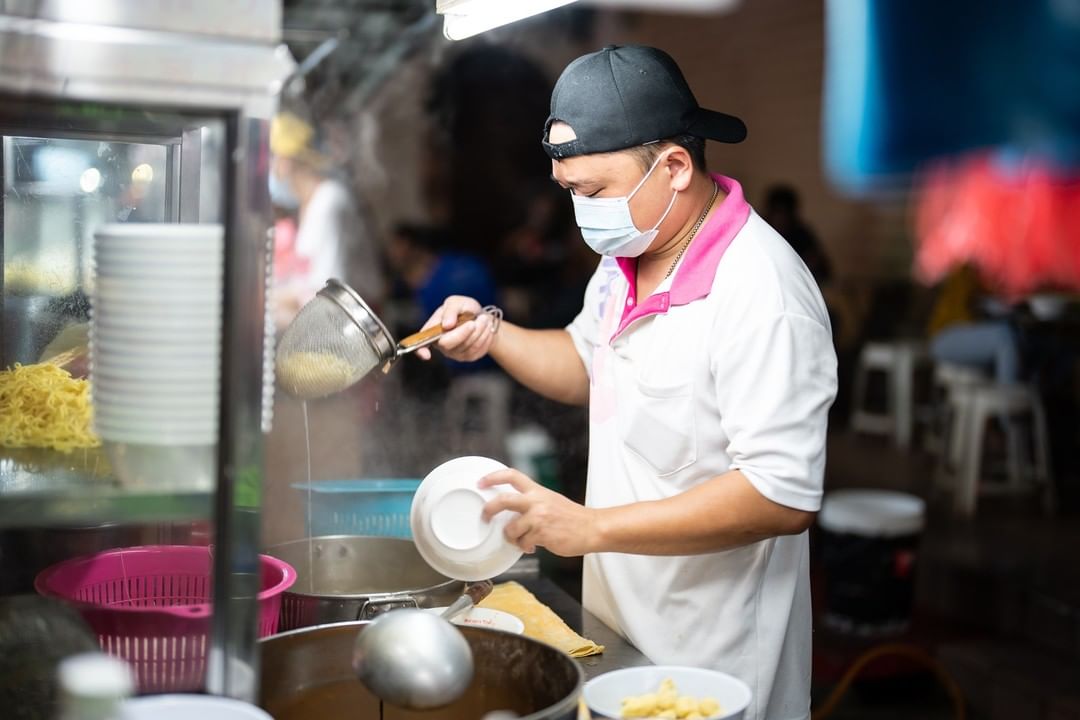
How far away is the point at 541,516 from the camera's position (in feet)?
5.91

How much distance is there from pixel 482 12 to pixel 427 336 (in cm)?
65

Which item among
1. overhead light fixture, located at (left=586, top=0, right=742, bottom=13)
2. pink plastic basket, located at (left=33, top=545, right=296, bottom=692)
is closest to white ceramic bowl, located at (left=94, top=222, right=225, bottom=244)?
pink plastic basket, located at (left=33, top=545, right=296, bottom=692)

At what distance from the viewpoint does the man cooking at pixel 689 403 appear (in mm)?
1854

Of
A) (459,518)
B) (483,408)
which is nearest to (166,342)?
(459,518)

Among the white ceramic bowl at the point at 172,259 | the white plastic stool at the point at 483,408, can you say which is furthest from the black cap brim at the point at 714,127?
the white plastic stool at the point at 483,408

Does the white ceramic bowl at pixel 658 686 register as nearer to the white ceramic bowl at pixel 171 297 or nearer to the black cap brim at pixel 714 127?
the white ceramic bowl at pixel 171 297

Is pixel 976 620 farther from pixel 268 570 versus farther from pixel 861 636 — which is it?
pixel 268 570

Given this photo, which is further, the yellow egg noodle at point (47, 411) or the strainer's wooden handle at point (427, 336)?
the strainer's wooden handle at point (427, 336)

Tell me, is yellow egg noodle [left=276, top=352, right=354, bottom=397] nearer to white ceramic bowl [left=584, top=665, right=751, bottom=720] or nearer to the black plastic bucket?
white ceramic bowl [left=584, top=665, right=751, bottom=720]

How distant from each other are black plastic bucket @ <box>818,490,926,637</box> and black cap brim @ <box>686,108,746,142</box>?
11.3 ft

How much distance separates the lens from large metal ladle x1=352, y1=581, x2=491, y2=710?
4.69ft

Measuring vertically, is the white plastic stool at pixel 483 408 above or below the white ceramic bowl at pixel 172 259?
below

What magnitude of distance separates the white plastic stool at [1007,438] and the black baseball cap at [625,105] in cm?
529

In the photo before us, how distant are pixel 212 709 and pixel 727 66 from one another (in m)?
9.32
